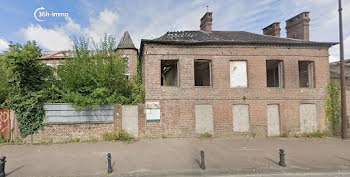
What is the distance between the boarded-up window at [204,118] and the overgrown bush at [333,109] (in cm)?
774

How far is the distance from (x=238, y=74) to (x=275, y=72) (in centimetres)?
396

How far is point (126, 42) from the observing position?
66.6ft

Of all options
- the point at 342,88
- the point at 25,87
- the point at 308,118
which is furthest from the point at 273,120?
the point at 25,87

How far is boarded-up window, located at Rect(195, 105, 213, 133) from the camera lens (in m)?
10.2

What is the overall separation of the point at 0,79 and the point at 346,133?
20.4 meters

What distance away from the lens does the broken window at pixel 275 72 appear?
1121cm

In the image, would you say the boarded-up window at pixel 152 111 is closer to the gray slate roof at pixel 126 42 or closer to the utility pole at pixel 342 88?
the utility pole at pixel 342 88

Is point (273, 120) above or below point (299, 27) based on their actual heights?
below

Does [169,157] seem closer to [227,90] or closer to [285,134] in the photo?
[227,90]

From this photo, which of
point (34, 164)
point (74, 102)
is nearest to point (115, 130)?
point (74, 102)

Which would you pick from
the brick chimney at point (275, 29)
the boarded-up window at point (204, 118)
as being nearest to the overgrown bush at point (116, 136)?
the boarded-up window at point (204, 118)

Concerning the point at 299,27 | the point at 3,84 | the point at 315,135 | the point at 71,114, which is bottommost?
the point at 315,135

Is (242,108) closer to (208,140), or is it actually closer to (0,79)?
(208,140)

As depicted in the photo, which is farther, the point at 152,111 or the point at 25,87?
the point at 152,111
